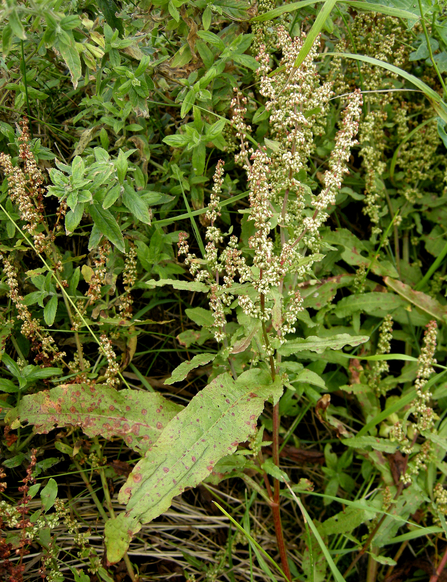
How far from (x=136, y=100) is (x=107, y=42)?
0.27m

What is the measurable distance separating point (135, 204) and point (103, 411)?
95 centimetres

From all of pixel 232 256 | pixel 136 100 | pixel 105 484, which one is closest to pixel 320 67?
pixel 136 100

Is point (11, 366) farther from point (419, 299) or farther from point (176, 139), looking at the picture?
point (419, 299)

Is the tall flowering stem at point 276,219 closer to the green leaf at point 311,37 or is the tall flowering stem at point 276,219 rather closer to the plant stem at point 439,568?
the green leaf at point 311,37

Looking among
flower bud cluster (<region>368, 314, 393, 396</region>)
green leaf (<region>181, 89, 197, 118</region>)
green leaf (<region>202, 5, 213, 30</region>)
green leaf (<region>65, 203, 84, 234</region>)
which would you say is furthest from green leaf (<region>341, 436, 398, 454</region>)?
green leaf (<region>202, 5, 213, 30</region>)

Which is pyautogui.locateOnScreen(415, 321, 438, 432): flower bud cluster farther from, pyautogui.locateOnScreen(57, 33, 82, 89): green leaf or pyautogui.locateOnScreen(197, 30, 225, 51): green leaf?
pyautogui.locateOnScreen(57, 33, 82, 89): green leaf

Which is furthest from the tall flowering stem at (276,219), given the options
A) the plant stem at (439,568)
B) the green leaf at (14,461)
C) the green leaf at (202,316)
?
the green leaf at (14,461)

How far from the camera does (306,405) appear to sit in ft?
8.60

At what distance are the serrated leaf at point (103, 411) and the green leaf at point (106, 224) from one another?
0.66m

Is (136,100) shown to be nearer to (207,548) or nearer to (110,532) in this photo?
(110,532)

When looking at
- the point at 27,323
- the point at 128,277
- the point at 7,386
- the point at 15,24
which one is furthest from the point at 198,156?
the point at 7,386

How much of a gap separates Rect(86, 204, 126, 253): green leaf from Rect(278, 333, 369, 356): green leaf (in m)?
0.83

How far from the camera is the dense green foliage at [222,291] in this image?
6.22 feet

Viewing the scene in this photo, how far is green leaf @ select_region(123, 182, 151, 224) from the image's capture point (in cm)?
204
